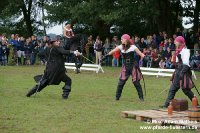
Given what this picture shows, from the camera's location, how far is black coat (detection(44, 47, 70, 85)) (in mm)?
14867

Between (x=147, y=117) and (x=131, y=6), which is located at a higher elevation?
(x=131, y=6)

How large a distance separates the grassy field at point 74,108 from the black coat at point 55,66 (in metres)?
0.57

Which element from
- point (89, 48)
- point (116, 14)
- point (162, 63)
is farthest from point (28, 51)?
point (162, 63)

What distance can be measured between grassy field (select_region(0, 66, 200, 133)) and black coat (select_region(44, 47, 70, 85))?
0.57 metres

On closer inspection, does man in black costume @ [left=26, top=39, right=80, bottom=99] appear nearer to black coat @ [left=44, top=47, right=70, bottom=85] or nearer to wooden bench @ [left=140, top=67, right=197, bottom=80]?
black coat @ [left=44, top=47, right=70, bottom=85]

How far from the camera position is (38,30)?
50.5 metres

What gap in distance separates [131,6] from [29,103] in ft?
56.9

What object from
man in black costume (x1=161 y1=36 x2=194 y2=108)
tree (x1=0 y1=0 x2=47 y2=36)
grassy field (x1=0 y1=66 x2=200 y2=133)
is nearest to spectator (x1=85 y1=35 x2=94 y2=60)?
grassy field (x1=0 y1=66 x2=200 y2=133)

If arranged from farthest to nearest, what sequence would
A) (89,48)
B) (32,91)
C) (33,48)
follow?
(89,48) < (33,48) < (32,91)

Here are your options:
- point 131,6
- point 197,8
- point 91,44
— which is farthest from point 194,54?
point 197,8

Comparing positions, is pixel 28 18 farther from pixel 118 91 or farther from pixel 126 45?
pixel 126 45

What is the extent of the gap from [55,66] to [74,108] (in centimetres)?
213

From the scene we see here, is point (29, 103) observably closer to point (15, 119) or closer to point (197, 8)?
point (15, 119)

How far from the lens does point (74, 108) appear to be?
13.1 meters
